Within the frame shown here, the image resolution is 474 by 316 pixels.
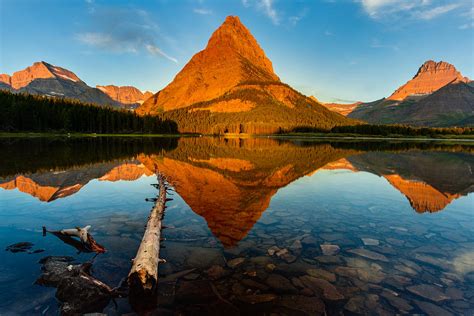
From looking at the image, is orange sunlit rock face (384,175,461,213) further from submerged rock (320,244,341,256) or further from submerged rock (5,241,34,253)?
submerged rock (5,241,34,253)

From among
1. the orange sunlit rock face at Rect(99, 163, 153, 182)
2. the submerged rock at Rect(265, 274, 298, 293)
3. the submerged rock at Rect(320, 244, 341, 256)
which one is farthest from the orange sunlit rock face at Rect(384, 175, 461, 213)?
the orange sunlit rock face at Rect(99, 163, 153, 182)

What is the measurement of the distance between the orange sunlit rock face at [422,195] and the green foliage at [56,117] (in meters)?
132

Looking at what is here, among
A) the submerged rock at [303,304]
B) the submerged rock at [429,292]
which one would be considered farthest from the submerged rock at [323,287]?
the submerged rock at [429,292]

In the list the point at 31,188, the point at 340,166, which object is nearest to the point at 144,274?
the point at 31,188

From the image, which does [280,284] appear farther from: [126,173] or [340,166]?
[340,166]

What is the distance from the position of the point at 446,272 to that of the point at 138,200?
60.1 feet

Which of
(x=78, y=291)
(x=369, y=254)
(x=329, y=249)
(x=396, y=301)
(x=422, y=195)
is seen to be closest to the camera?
(x=78, y=291)

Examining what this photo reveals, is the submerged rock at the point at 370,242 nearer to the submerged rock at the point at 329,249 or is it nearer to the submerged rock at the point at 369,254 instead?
the submerged rock at the point at 369,254

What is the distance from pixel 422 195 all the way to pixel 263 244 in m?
18.0

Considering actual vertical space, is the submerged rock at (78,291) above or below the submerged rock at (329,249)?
above

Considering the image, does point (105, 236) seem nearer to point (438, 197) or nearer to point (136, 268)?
point (136, 268)

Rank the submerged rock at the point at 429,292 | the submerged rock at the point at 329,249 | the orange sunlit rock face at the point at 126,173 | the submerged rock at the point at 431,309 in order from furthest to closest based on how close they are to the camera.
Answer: the orange sunlit rock face at the point at 126,173 < the submerged rock at the point at 329,249 < the submerged rock at the point at 429,292 < the submerged rock at the point at 431,309

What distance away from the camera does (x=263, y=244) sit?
500 inches

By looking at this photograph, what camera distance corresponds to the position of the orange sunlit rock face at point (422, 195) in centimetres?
1989
